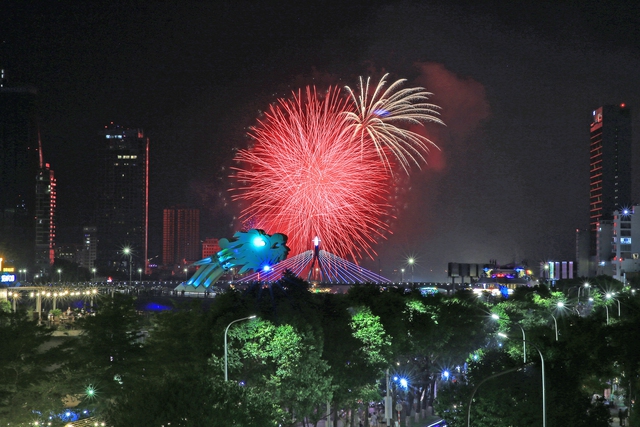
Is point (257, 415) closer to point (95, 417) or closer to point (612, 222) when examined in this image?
point (95, 417)

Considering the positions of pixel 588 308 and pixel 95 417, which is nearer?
pixel 95 417

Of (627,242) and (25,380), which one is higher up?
(627,242)

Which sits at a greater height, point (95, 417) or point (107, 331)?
point (107, 331)

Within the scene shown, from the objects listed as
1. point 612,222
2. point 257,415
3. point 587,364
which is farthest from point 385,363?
point 612,222

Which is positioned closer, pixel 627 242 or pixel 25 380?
pixel 25 380

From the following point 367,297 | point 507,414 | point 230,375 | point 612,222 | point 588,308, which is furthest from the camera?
point 612,222

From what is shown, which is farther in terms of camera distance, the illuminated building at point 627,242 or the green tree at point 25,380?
the illuminated building at point 627,242

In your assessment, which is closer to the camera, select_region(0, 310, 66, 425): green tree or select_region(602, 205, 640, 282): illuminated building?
select_region(0, 310, 66, 425): green tree

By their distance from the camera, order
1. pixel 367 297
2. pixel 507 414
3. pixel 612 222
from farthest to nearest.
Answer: pixel 612 222
pixel 367 297
pixel 507 414

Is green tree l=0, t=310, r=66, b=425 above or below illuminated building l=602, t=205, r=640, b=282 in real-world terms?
below

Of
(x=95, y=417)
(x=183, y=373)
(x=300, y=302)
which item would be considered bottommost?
(x=95, y=417)

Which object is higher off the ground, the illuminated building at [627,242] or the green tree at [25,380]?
the illuminated building at [627,242]
